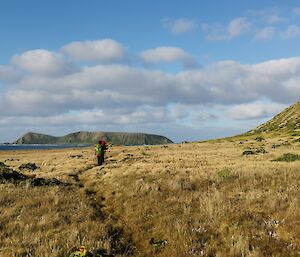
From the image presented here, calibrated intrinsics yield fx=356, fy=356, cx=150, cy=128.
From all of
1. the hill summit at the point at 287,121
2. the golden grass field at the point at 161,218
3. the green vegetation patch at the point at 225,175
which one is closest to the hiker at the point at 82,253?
the golden grass field at the point at 161,218

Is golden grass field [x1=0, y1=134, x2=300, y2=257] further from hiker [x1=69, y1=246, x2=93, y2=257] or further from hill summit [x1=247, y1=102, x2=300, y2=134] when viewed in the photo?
hill summit [x1=247, y1=102, x2=300, y2=134]

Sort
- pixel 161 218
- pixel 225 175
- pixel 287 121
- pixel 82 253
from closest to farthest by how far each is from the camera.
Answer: pixel 82 253, pixel 161 218, pixel 225 175, pixel 287 121

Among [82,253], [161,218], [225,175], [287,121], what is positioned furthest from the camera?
[287,121]

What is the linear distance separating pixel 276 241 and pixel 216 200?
169 inches

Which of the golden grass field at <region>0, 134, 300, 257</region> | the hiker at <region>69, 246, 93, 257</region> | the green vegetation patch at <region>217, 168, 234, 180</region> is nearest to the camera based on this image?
the hiker at <region>69, 246, 93, 257</region>

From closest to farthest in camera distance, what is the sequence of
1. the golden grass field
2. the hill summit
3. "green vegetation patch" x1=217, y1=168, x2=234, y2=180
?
1. the golden grass field
2. "green vegetation patch" x1=217, y1=168, x2=234, y2=180
3. the hill summit

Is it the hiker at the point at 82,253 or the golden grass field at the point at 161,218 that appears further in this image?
the golden grass field at the point at 161,218

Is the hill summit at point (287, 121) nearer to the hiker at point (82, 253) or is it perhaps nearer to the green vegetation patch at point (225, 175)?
the green vegetation patch at point (225, 175)

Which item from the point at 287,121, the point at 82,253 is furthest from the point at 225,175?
the point at 287,121

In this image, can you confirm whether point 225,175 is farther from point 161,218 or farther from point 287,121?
point 287,121

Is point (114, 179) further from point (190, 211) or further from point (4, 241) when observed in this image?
point (4, 241)

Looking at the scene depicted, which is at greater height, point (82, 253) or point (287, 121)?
point (287, 121)

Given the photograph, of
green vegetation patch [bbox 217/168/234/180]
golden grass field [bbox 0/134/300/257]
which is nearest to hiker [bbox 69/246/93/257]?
golden grass field [bbox 0/134/300/257]

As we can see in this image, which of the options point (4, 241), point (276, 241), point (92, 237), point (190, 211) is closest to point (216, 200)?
point (190, 211)
